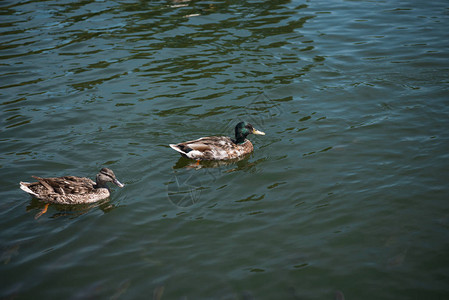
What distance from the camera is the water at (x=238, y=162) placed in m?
6.81

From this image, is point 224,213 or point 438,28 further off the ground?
point 438,28

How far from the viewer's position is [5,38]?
17359 millimetres

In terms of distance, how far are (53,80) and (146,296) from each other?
31.1 ft

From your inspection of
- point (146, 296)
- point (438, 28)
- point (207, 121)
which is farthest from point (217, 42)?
point (146, 296)

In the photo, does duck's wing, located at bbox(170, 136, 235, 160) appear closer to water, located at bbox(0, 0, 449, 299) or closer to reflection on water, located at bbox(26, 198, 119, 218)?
water, located at bbox(0, 0, 449, 299)

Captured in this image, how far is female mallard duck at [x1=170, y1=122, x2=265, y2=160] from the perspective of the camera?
9906mm

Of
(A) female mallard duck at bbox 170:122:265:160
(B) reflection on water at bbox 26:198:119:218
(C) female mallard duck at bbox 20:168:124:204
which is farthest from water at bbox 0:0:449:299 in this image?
(A) female mallard duck at bbox 170:122:265:160

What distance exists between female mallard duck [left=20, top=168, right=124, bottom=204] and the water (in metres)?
0.21

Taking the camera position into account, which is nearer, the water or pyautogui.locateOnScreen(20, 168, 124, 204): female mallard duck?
the water

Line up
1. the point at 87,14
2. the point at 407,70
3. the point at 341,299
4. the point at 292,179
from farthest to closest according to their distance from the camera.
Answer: the point at 87,14 < the point at 407,70 < the point at 292,179 < the point at 341,299

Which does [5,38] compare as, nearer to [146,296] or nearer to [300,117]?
[300,117]

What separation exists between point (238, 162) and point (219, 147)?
54 cm

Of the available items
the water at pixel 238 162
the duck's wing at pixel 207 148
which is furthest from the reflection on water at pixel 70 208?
the duck's wing at pixel 207 148

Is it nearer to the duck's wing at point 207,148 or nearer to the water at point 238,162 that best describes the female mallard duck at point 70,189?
the water at point 238,162
